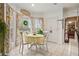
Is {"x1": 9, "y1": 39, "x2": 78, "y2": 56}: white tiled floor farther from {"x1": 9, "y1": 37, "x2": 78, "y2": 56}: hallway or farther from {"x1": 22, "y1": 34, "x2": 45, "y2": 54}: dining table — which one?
{"x1": 22, "y1": 34, "x2": 45, "y2": 54}: dining table

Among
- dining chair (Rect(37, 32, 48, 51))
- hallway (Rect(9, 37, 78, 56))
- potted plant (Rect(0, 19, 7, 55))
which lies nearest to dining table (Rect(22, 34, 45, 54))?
dining chair (Rect(37, 32, 48, 51))

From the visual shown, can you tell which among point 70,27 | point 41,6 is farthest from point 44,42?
point 41,6

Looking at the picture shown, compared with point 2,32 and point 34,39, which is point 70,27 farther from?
point 2,32

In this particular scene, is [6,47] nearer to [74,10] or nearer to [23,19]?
[23,19]

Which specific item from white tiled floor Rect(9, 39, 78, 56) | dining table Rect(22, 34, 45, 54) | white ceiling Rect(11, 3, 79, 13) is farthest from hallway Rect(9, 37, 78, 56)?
white ceiling Rect(11, 3, 79, 13)

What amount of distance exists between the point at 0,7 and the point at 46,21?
0.78 metres

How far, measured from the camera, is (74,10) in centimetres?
214

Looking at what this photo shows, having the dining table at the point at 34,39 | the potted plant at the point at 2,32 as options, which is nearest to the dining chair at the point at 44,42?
the dining table at the point at 34,39

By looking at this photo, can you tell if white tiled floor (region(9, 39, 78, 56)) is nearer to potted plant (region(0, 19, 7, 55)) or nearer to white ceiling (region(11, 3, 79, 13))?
potted plant (region(0, 19, 7, 55))

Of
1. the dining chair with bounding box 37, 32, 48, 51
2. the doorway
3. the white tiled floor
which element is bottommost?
the white tiled floor

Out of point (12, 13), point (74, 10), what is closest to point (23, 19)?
point (12, 13)

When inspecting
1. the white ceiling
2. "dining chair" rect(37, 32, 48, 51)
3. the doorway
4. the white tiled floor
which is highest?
the white ceiling

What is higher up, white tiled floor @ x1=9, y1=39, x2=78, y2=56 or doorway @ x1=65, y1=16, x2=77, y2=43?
doorway @ x1=65, y1=16, x2=77, y2=43

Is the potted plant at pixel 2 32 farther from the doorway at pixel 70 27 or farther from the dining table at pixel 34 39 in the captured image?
the doorway at pixel 70 27
